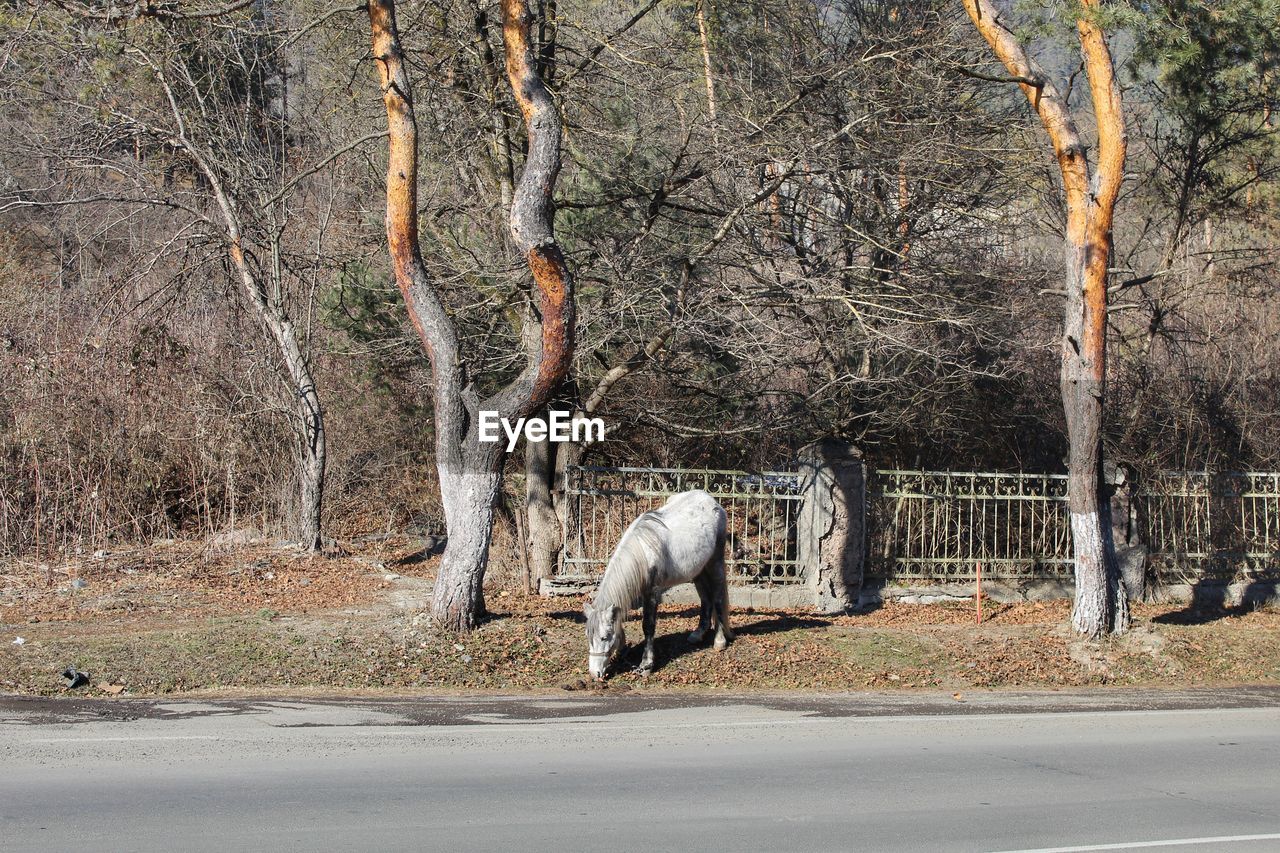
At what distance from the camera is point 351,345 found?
1791cm

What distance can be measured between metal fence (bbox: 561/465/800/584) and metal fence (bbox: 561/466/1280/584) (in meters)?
0.02

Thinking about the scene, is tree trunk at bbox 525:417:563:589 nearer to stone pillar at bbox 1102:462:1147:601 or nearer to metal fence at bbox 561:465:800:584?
metal fence at bbox 561:465:800:584

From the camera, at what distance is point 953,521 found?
1658 cm

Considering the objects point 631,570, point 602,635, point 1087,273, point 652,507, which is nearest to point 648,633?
point 602,635

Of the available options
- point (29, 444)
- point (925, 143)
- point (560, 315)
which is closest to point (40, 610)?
point (29, 444)

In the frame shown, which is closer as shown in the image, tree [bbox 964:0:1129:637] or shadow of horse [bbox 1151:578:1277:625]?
tree [bbox 964:0:1129:637]

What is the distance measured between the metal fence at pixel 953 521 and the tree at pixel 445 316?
2694 mm

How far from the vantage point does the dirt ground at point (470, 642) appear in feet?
38.5

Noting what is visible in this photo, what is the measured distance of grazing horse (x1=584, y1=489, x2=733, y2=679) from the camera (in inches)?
470

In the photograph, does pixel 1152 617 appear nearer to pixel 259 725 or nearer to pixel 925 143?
pixel 925 143

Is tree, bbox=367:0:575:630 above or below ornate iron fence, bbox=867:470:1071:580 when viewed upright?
above

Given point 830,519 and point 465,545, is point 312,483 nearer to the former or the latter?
point 465,545

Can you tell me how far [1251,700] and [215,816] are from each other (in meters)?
9.99

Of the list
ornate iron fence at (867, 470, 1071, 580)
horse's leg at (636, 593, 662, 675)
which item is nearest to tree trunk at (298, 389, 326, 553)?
horse's leg at (636, 593, 662, 675)
